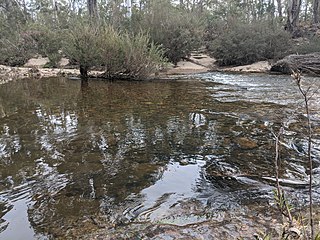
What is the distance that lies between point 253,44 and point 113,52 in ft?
26.6

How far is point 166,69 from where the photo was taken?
51.1 feet

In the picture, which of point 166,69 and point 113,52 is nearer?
point 113,52

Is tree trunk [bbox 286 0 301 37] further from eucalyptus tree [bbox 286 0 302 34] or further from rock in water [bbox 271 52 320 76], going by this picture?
rock in water [bbox 271 52 320 76]

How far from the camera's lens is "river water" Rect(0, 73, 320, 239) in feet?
A: 9.89

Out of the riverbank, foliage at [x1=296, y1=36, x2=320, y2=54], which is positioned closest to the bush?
the riverbank

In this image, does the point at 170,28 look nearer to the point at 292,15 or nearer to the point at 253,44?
the point at 253,44

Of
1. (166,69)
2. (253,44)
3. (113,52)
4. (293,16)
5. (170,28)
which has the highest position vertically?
(293,16)

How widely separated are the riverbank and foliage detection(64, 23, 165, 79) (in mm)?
984

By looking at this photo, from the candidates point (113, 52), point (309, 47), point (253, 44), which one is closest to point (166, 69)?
point (113, 52)

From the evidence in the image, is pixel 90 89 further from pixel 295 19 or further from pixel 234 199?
pixel 295 19

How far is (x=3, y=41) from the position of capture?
17.9 meters

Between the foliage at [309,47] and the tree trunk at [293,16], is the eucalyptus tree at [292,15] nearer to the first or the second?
the tree trunk at [293,16]

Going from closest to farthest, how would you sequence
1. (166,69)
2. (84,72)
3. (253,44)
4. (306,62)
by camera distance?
(306,62) < (84,72) < (166,69) < (253,44)

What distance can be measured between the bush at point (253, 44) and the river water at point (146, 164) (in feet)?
32.0
